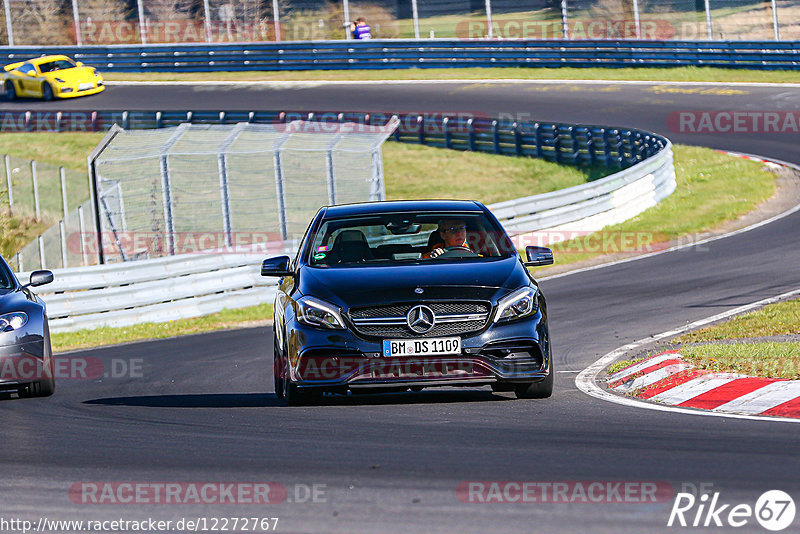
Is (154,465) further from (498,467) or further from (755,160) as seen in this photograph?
(755,160)

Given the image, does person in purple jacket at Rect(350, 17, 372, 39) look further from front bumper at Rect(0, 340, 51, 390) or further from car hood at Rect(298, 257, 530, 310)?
car hood at Rect(298, 257, 530, 310)

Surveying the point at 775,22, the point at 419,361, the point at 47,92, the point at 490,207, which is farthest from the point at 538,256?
the point at 47,92

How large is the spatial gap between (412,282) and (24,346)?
383cm

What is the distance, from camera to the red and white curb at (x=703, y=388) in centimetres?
820

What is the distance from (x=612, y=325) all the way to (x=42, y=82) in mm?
33556

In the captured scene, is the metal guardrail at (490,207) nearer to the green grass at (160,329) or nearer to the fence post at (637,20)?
the green grass at (160,329)

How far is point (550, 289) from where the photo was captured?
1780cm

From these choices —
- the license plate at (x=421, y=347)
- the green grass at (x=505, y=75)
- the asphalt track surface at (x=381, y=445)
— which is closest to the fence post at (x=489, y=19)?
the green grass at (x=505, y=75)

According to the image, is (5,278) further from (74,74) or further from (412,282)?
(74,74)

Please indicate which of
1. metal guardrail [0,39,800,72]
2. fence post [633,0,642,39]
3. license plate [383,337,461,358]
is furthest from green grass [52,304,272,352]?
fence post [633,0,642,39]

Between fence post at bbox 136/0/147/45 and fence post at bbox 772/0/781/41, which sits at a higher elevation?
fence post at bbox 136/0/147/45

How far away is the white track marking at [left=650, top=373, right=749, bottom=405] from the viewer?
893cm

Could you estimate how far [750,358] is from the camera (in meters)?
9.91

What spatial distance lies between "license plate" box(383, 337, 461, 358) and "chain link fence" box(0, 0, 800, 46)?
33132mm
